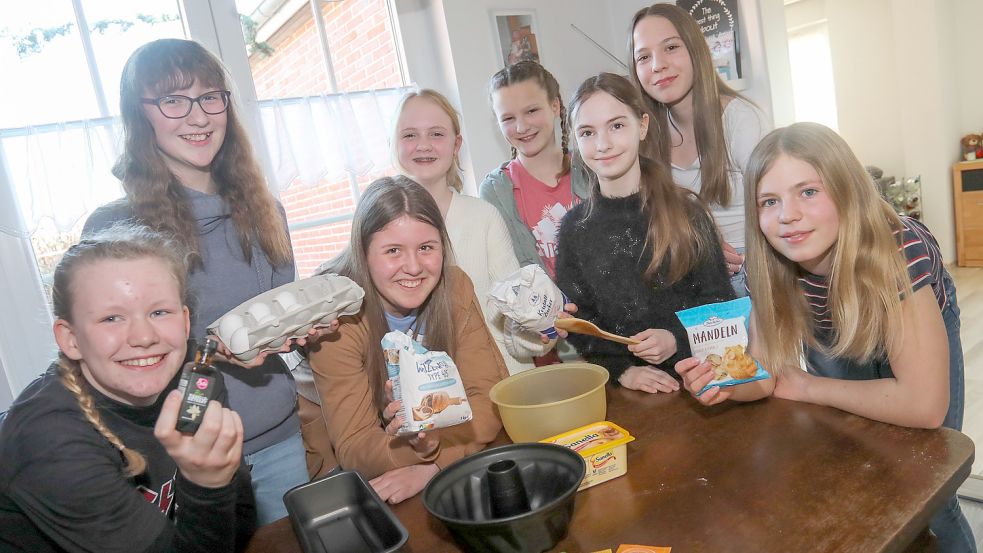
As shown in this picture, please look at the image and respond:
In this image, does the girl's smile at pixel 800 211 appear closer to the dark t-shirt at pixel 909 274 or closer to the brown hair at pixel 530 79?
the dark t-shirt at pixel 909 274

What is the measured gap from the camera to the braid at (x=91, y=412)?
1.05 metres

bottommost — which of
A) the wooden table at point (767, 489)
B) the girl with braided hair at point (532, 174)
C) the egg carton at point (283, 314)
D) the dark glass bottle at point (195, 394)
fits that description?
the wooden table at point (767, 489)

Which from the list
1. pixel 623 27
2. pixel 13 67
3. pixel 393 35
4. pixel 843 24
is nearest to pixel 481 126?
pixel 393 35

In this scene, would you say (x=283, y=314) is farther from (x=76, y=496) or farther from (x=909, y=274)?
(x=909, y=274)

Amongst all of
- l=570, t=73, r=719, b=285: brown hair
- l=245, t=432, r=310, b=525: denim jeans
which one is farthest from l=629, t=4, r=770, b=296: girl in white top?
l=245, t=432, r=310, b=525: denim jeans

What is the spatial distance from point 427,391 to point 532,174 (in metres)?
1.30

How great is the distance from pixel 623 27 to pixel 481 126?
1.18m

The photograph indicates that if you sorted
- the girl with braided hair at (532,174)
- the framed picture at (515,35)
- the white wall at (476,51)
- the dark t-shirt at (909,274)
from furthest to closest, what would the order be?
the framed picture at (515,35) → the white wall at (476,51) → the girl with braided hair at (532,174) → the dark t-shirt at (909,274)

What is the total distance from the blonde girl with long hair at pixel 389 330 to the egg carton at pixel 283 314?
0.42 feet

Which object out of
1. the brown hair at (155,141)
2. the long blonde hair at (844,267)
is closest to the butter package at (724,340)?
the long blonde hair at (844,267)

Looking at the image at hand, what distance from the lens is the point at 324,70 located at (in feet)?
9.65

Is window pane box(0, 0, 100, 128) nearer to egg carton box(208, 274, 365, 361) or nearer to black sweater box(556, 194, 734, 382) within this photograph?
egg carton box(208, 274, 365, 361)

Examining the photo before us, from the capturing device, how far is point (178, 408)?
93 cm

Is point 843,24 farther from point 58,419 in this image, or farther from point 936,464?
point 58,419
